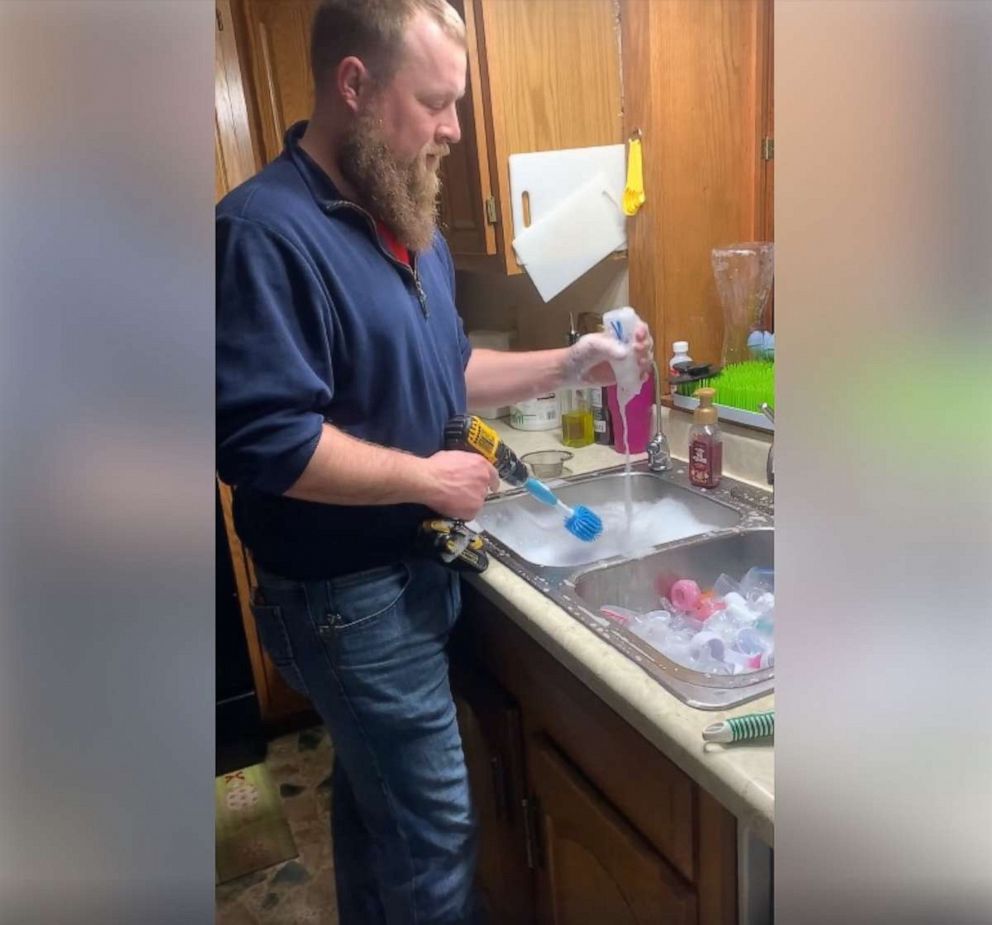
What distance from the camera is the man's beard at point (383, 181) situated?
1.08 meters

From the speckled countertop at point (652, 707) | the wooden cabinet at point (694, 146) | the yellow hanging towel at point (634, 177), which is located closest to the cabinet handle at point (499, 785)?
the speckled countertop at point (652, 707)

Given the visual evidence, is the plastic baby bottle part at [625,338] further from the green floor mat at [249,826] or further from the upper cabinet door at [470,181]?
the green floor mat at [249,826]

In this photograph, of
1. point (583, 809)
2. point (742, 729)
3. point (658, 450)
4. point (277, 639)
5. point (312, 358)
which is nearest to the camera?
point (742, 729)

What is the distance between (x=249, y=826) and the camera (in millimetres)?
1963

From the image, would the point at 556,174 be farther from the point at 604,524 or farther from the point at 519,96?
the point at 604,524

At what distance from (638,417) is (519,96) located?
681mm

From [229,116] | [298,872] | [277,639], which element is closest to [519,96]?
[229,116]

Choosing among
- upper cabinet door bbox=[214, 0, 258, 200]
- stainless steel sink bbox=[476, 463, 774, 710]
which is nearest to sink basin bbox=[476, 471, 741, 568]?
stainless steel sink bbox=[476, 463, 774, 710]

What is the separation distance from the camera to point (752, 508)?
4.50 feet

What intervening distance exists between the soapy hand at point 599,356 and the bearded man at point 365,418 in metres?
0.25
